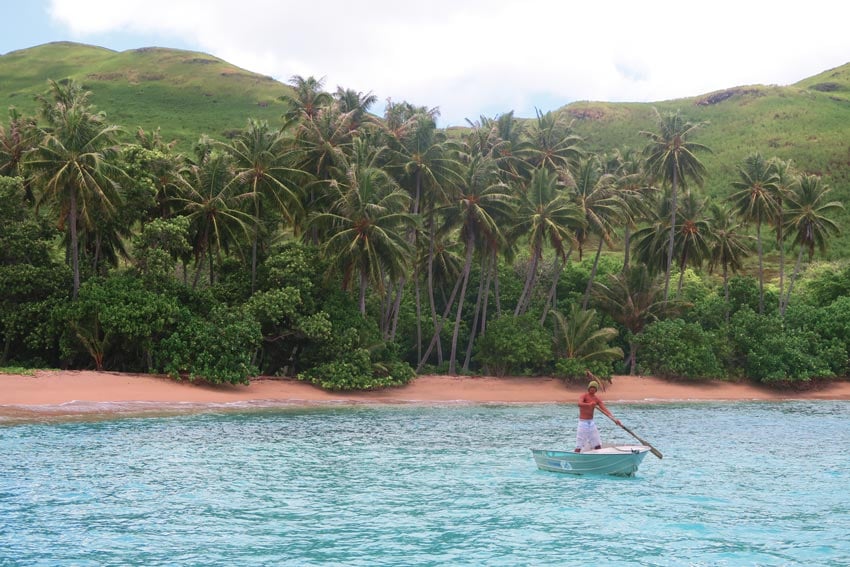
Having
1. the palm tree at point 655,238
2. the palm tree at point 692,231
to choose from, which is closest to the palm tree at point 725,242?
the palm tree at point 692,231

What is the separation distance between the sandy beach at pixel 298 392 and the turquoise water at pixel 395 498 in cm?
409

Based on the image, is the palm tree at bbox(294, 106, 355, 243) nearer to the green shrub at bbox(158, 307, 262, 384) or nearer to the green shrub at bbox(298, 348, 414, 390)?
the green shrub at bbox(298, 348, 414, 390)

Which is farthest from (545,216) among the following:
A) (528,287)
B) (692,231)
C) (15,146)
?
(15,146)

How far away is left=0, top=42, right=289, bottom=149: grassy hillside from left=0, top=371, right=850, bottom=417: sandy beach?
67220 millimetres

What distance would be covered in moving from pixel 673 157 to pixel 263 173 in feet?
94.5

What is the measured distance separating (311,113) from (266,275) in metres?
12.3

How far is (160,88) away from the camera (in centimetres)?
15288

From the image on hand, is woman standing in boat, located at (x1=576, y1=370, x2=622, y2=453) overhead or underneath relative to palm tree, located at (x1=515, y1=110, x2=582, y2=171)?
underneath

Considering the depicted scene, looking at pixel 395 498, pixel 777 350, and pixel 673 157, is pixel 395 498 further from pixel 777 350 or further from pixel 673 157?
pixel 673 157

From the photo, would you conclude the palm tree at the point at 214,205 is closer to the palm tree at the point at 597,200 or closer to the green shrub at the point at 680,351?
the palm tree at the point at 597,200

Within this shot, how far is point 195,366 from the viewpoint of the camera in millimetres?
38531

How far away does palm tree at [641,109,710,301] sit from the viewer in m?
54.7

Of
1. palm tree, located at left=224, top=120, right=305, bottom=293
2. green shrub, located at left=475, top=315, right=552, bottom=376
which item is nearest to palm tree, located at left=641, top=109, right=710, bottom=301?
green shrub, located at left=475, top=315, right=552, bottom=376

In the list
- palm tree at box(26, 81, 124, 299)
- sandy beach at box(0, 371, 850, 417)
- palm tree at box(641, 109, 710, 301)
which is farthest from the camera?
palm tree at box(641, 109, 710, 301)
